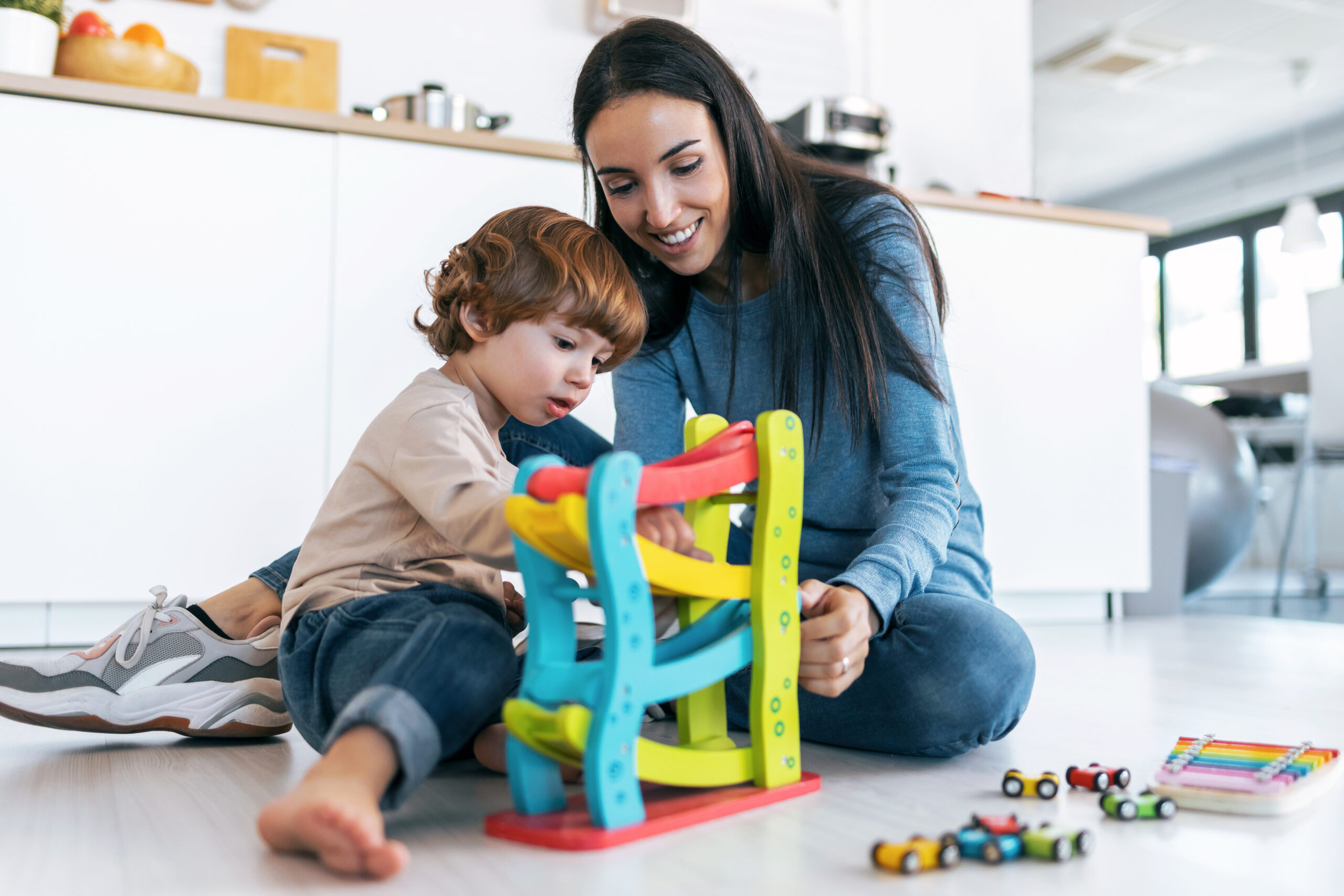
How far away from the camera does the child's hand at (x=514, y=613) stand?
1106 mm

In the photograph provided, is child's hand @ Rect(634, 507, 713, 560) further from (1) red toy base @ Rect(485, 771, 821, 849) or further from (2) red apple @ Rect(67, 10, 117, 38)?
(2) red apple @ Rect(67, 10, 117, 38)

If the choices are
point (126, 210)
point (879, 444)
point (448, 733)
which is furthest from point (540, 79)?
point (448, 733)

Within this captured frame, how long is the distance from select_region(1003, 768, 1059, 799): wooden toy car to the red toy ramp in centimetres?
33

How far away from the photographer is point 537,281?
94 cm

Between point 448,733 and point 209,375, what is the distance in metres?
1.19

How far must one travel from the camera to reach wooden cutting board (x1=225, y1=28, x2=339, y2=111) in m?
2.29

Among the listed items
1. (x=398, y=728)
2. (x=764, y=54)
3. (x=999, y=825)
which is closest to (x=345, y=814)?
(x=398, y=728)

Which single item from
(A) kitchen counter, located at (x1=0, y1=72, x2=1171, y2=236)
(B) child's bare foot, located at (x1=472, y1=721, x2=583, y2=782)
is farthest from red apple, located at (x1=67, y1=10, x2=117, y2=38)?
(B) child's bare foot, located at (x1=472, y1=721, x2=583, y2=782)

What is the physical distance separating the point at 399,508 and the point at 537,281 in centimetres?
23

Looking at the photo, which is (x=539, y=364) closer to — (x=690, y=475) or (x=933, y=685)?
(x=690, y=475)

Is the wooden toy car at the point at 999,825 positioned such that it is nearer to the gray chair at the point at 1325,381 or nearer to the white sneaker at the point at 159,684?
the white sneaker at the point at 159,684

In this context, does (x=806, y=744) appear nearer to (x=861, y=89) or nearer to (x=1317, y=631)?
(x=1317, y=631)

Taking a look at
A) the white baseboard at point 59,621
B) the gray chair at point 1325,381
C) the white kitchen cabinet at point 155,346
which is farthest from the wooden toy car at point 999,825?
the gray chair at point 1325,381

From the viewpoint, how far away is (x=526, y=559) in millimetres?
729
